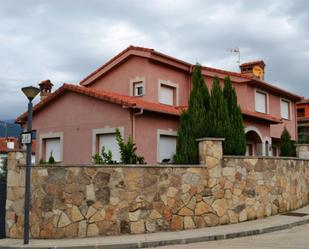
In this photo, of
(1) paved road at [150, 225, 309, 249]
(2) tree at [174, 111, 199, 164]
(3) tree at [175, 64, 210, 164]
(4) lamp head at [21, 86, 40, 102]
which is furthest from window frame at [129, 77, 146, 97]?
(1) paved road at [150, 225, 309, 249]

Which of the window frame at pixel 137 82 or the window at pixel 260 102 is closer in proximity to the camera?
the window frame at pixel 137 82

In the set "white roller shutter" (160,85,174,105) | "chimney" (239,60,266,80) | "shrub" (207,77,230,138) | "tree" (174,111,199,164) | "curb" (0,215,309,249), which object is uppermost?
"chimney" (239,60,266,80)

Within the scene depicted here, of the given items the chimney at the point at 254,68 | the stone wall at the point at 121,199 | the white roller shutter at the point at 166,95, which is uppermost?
the chimney at the point at 254,68

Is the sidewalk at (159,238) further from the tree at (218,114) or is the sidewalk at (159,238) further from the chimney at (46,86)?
the chimney at (46,86)

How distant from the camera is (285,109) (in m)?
26.7

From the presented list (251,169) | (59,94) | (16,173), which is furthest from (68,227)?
(59,94)

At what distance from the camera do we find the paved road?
352 inches

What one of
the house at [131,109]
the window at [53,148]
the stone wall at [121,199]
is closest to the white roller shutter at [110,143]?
the house at [131,109]

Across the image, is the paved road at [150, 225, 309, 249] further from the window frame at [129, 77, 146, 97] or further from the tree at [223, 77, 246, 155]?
the window frame at [129, 77, 146, 97]

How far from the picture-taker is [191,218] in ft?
37.1

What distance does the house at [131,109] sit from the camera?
15.9m

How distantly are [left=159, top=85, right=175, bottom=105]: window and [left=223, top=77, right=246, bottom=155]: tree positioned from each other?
4463 millimetres

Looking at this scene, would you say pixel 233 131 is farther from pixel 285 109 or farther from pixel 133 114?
pixel 285 109

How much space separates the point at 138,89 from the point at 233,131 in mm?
6780
